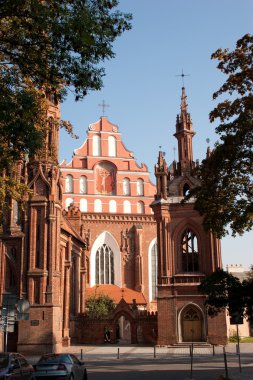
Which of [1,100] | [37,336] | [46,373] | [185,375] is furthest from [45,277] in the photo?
[1,100]

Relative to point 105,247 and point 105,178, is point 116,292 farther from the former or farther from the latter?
point 105,178

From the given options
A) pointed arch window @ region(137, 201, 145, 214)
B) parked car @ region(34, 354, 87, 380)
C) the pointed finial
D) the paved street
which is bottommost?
the paved street

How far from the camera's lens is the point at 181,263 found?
3862 centimetres

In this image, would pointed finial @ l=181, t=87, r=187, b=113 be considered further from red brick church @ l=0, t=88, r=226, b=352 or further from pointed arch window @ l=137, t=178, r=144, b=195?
pointed arch window @ l=137, t=178, r=144, b=195

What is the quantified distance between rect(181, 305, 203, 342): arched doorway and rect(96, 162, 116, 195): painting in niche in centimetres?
2204

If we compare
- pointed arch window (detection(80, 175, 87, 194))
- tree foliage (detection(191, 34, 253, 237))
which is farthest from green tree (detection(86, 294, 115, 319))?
tree foliage (detection(191, 34, 253, 237))

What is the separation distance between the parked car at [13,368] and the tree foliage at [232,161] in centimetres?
881

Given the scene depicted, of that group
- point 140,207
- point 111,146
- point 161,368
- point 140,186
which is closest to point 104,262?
point 140,207

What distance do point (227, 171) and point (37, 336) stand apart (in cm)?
1917

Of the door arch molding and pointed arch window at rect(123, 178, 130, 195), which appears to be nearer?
the door arch molding

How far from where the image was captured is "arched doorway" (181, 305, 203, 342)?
3697 cm

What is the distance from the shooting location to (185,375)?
1889 cm

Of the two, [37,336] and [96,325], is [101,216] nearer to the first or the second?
[96,325]

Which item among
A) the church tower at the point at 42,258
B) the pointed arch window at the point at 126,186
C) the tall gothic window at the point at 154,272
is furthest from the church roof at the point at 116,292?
the church tower at the point at 42,258
